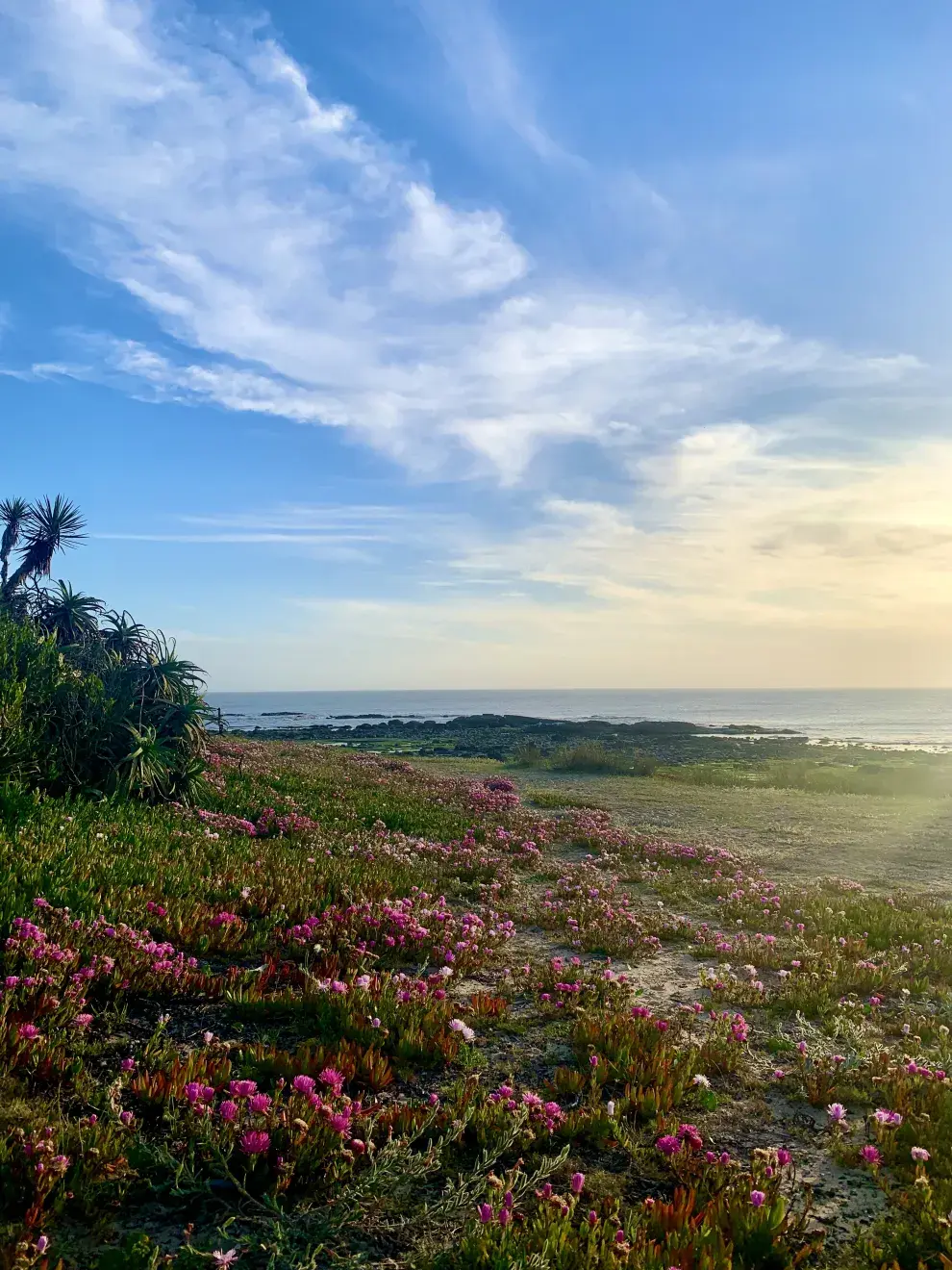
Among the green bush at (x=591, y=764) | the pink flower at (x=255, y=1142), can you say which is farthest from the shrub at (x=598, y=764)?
the pink flower at (x=255, y=1142)

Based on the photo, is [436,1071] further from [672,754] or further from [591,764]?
[672,754]

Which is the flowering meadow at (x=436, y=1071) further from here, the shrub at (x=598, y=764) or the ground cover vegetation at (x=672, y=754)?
the ground cover vegetation at (x=672, y=754)

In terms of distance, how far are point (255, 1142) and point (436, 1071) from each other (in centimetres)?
195

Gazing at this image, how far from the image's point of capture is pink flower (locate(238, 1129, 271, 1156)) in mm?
3766

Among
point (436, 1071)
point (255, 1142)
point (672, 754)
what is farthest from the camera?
point (672, 754)

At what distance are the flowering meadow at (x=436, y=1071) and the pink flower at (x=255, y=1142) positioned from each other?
1 centimetres

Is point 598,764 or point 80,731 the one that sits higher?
point 80,731

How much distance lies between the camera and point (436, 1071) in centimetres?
541

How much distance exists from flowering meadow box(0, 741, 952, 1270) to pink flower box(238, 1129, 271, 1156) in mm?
12

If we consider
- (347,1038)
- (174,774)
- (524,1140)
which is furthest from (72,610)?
(524,1140)

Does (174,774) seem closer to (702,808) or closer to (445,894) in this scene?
(445,894)

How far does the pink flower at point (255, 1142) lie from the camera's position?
3766 mm

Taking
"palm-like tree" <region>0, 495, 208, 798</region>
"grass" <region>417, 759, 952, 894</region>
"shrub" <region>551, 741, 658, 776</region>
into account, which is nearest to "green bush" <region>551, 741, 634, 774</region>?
"shrub" <region>551, 741, 658, 776</region>

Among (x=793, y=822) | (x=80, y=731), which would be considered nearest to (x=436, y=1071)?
(x=80, y=731)
